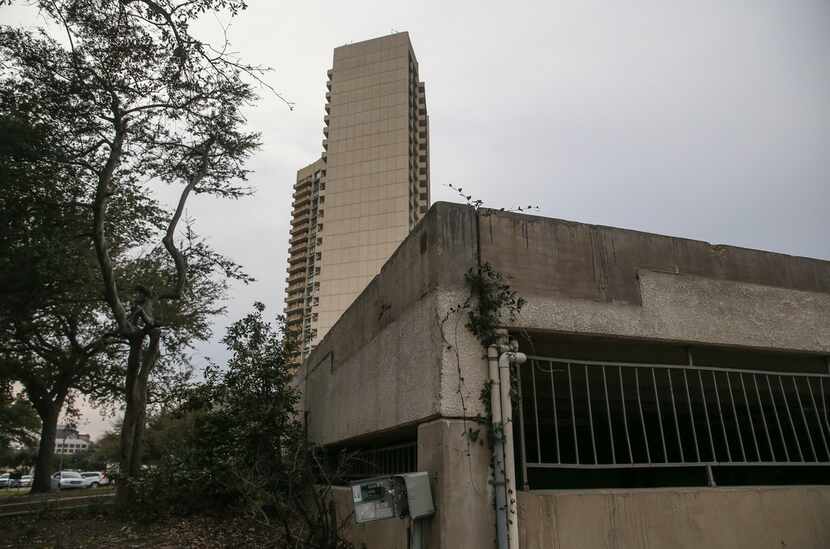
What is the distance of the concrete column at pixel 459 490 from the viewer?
4.01 metres

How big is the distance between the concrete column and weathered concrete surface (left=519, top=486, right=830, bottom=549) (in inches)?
12.3

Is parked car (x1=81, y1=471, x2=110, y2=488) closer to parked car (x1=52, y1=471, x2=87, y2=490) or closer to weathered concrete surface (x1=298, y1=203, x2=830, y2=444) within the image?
parked car (x1=52, y1=471, x2=87, y2=490)

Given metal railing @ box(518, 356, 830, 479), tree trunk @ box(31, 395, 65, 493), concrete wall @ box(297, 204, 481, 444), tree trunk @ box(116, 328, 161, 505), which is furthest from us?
tree trunk @ box(31, 395, 65, 493)

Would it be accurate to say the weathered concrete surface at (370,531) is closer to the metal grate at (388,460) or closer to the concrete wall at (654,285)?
the metal grate at (388,460)

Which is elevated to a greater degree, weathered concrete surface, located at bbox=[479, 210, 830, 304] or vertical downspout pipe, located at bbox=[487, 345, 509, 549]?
weathered concrete surface, located at bbox=[479, 210, 830, 304]

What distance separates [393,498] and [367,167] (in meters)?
60.4

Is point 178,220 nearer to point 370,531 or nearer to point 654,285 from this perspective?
point 370,531

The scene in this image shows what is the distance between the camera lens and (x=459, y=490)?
Answer: 13.4 ft

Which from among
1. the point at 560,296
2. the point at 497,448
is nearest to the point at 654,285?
the point at 560,296

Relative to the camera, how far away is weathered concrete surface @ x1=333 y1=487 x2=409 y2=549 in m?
4.99

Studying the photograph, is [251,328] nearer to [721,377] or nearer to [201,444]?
[201,444]

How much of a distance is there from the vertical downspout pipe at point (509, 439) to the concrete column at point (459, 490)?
138mm

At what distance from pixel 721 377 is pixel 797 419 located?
10.3ft

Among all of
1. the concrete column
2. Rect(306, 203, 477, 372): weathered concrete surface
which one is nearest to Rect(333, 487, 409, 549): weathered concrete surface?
the concrete column
